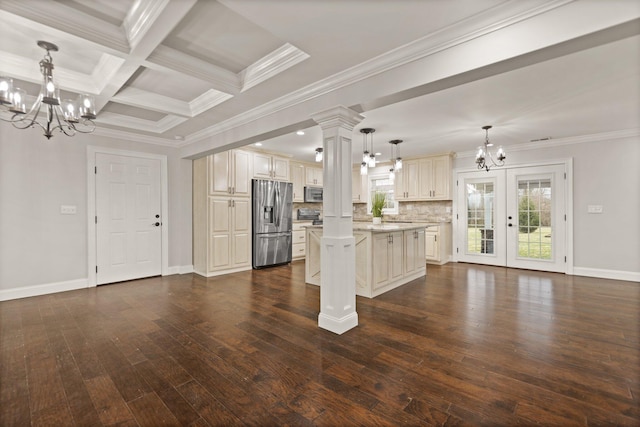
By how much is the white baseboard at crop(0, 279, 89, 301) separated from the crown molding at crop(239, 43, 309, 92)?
3.79 m

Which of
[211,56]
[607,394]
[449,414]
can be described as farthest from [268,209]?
[607,394]

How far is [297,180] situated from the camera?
22.7 feet

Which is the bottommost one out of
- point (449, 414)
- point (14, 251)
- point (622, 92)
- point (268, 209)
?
point (449, 414)

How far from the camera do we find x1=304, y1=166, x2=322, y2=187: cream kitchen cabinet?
23.5 ft

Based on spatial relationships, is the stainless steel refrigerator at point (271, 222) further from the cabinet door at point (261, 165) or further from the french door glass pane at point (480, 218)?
the french door glass pane at point (480, 218)

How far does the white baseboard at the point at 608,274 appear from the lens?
466cm

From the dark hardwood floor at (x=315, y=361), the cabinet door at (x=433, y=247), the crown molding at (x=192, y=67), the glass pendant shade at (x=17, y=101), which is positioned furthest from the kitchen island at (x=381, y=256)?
the glass pendant shade at (x=17, y=101)

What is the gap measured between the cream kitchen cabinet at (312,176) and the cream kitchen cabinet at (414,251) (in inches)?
124

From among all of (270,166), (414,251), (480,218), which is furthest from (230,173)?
(480,218)

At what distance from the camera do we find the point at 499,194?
235 inches

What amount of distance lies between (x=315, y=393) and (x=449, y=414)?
783 mm

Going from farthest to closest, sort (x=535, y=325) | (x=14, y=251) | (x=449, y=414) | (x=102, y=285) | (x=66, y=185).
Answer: (x=102, y=285) → (x=66, y=185) → (x=14, y=251) → (x=535, y=325) → (x=449, y=414)

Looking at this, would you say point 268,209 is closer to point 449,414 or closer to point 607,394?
point 449,414

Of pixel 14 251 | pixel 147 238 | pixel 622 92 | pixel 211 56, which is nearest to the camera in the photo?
pixel 211 56
